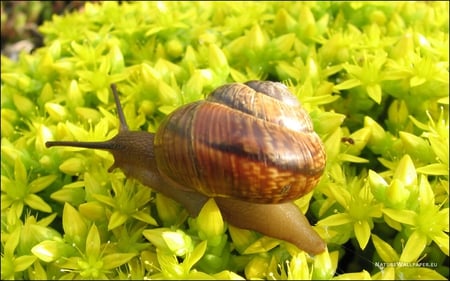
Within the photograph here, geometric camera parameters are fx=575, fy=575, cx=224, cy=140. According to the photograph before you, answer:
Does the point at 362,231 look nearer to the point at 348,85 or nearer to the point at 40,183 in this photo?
the point at 348,85

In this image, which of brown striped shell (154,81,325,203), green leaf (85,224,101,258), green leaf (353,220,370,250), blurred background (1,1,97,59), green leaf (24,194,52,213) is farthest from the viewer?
blurred background (1,1,97,59)

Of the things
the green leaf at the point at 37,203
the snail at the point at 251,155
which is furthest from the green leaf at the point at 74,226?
the snail at the point at 251,155

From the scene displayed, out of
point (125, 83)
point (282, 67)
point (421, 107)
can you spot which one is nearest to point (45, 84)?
point (125, 83)

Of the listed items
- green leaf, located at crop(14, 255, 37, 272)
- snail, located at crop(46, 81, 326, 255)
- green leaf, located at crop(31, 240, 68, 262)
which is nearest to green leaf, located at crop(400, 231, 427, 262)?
snail, located at crop(46, 81, 326, 255)

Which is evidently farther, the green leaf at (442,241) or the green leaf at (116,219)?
the green leaf at (116,219)

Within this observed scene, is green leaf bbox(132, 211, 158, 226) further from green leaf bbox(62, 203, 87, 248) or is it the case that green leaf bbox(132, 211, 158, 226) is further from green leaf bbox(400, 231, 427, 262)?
green leaf bbox(400, 231, 427, 262)

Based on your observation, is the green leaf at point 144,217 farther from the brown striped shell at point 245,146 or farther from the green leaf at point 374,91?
the green leaf at point 374,91

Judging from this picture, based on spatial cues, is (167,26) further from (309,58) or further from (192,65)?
(309,58)
